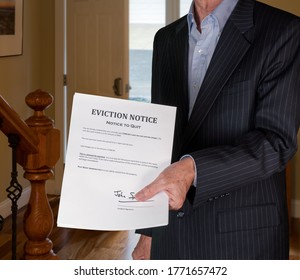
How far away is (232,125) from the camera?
1426mm

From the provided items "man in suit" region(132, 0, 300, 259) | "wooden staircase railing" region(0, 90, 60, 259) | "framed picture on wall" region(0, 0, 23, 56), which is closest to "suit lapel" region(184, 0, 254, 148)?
"man in suit" region(132, 0, 300, 259)

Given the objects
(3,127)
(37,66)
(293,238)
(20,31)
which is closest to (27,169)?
(3,127)

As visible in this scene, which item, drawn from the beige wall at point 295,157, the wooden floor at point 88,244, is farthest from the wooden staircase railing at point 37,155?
the beige wall at point 295,157

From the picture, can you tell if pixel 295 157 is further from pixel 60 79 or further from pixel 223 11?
pixel 223 11

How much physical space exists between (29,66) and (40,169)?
370 centimetres

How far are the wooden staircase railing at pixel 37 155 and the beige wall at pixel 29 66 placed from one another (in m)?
3.01

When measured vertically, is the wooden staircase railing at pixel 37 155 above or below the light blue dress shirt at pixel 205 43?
below

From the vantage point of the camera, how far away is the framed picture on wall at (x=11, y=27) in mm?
5133

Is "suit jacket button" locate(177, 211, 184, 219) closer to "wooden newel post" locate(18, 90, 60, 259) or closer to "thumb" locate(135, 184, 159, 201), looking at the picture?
"thumb" locate(135, 184, 159, 201)

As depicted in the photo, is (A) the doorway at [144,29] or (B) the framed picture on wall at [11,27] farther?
Result: (A) the doorway at [144,29]

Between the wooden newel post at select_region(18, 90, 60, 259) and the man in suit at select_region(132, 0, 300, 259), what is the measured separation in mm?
740

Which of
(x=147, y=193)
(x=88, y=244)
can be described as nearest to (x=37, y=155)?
(x=147, y=193)

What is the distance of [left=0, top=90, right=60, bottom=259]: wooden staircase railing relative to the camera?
6.98 feet

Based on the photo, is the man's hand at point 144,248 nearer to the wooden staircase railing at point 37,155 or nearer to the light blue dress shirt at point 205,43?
the light blue dress shirt at point 205,43
